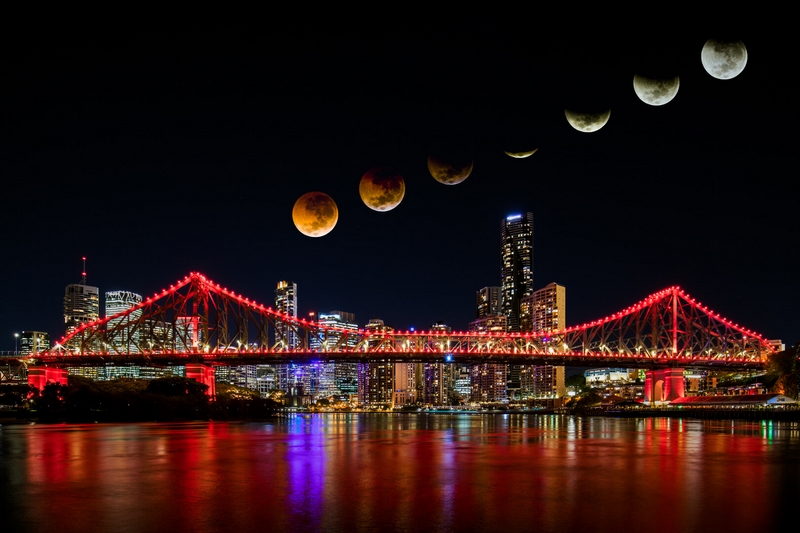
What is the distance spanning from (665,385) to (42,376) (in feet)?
275

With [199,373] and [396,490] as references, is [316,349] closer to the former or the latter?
[199,373]

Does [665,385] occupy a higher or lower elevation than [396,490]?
lower

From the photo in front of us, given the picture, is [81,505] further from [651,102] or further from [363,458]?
[651,102]

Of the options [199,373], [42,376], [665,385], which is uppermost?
[199,373]

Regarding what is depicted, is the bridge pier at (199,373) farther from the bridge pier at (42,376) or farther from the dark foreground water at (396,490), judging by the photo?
the dark foreground water at (396,490)

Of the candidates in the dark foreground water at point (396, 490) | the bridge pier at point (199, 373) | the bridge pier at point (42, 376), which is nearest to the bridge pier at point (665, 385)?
the bridge pier at point (199, 373)

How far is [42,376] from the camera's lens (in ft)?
336

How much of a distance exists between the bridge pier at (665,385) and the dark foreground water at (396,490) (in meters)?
83.6

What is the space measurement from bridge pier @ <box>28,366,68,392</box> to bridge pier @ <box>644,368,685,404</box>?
80.6 meters

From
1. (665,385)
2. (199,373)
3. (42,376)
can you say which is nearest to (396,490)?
(199,373)

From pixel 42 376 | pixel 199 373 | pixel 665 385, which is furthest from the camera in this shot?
pixel 665 385

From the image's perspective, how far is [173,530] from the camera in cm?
1502

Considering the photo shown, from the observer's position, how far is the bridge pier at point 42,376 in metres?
101

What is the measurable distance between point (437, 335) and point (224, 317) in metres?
28.1
